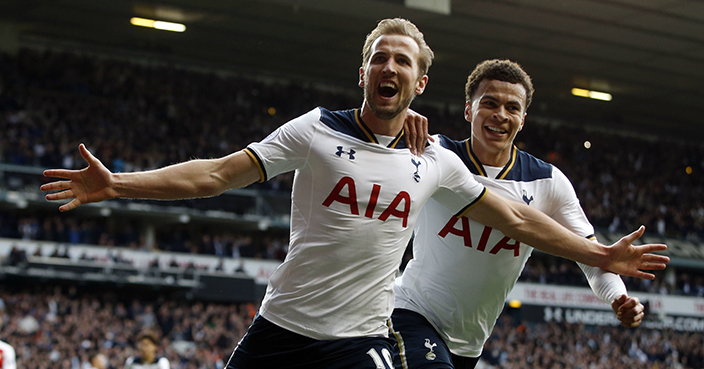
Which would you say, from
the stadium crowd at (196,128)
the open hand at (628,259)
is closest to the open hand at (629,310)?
the open hand at (628,259)

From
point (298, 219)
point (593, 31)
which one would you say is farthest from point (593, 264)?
point (593, 31)

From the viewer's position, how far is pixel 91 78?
27.8 meters

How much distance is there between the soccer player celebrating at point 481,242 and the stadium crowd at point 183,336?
11.0 metres

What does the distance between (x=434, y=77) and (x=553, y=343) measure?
1141 centimetres

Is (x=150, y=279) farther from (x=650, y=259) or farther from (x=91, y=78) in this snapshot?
(x=650, y=259)

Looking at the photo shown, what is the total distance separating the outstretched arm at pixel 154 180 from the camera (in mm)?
3521

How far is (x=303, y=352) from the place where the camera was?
12.7ft

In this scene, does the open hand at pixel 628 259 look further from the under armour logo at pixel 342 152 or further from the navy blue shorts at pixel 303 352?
the under armour logo at pixel 342 152

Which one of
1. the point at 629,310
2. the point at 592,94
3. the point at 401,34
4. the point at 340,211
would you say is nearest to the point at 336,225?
the point at 340,211

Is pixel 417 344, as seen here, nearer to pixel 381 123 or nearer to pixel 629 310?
pixel 629 310

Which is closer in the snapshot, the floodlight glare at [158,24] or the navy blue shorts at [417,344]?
the navy blue shorts at [417,344]

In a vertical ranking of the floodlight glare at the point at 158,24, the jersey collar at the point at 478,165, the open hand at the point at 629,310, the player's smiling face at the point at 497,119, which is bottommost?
the open hand at the point at 629,310

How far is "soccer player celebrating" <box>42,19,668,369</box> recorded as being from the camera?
3873 mm

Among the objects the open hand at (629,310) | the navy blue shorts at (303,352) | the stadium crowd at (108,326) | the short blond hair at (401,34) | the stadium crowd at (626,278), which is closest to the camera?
the navy blue shorts at (303,352)
